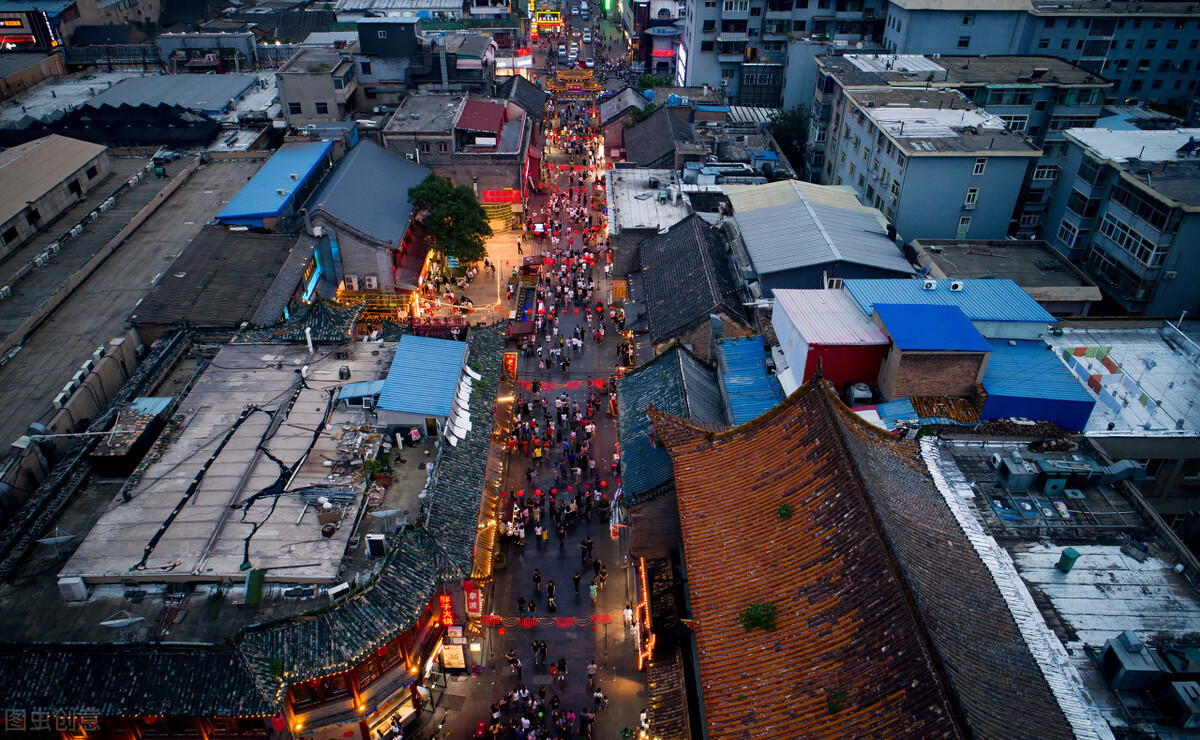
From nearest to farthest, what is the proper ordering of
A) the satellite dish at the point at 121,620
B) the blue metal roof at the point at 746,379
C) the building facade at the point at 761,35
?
the satellite dish at the point at 121,620 → the blue metal roof at the point at 746,379 → the building facade at the point at 761,35

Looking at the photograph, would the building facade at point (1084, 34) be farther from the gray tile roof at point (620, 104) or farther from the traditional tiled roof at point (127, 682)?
the traditional tiled roof at point (127, 682)

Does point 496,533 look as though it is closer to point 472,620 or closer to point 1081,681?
point 472,620

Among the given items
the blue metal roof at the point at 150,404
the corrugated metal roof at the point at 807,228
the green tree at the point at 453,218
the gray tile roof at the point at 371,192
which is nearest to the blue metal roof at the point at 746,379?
the corrugated metal roof at the point at 807,228

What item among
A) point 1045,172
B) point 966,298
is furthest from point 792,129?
point 966,298

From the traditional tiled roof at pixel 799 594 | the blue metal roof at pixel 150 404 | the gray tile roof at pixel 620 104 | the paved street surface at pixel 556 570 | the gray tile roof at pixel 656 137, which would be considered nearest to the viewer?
the traditional tiled roof at pixel 799 594

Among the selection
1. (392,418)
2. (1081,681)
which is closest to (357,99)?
(392,418)

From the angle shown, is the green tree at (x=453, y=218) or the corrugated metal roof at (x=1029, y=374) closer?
the corrugated metal roof at (x=1029, y=374)

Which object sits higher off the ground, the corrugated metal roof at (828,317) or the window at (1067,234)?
the corrugated metal roof at (828,317)
